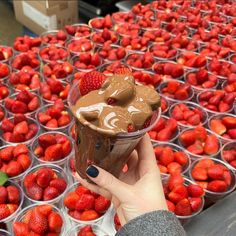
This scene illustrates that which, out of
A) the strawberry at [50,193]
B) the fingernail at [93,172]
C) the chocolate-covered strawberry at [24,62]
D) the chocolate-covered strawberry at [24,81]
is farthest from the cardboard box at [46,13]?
the fingernail at [93,172]

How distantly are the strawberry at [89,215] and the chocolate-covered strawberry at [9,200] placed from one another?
0.68 feet

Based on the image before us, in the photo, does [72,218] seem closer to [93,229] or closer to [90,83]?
[93,229]

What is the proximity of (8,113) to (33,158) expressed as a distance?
29cm

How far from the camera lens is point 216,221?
3.95ft

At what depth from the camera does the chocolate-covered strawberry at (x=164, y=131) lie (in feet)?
4.69

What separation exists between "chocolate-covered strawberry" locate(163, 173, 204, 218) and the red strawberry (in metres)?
0.24

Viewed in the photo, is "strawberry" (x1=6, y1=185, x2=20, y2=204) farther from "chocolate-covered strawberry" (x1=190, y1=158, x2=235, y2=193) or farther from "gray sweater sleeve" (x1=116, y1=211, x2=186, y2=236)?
"chocolate-covered strawberry" (x1=190, y1=158, x2=235, y2=193)

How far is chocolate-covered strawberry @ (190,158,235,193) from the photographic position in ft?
4.09

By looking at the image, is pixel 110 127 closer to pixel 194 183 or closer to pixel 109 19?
pixel 194 183

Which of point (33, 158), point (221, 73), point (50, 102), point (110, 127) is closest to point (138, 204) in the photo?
point (110, 127)

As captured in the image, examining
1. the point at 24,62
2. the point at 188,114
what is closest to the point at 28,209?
the point at 188,114

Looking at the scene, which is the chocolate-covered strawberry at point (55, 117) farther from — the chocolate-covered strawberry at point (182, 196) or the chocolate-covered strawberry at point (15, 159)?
the chocolate-covered strawberry at point (182, 196)

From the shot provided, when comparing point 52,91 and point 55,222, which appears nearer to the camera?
point 55,222

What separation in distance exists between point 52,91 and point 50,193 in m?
0.56
